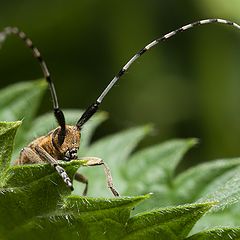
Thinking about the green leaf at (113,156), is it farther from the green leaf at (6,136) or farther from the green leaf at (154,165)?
the green leaf at (6,136)

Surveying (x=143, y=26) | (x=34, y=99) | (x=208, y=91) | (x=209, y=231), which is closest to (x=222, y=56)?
(x=208, y=91)

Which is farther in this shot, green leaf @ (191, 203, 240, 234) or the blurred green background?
the blurred green background

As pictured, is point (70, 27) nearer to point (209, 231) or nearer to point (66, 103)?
point (66, 103)

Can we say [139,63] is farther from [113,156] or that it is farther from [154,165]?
[154,165]

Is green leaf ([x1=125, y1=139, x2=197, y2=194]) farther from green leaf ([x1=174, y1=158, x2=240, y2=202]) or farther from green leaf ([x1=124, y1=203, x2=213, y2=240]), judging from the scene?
green leaf ([x1=124, y1=203, x2=213, y2=240])

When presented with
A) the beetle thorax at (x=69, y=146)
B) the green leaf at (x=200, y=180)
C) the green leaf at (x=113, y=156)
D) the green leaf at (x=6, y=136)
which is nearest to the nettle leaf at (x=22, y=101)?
the green leaf at (x=113, y=156)

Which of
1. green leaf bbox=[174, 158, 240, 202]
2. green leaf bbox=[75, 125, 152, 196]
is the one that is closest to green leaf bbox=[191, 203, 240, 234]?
green leaf bbox=[174, 158, 240, 202]
